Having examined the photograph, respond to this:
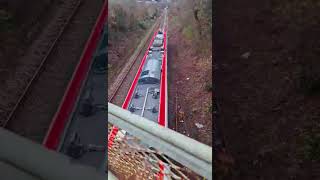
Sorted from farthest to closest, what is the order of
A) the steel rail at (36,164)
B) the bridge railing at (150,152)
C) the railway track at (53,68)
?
the railway track at (53,68) < the bridge railing at (150,152) < the steel rail at (36,164)

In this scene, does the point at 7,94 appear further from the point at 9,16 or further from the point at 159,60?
the point at 159,60

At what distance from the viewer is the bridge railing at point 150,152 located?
158 cm

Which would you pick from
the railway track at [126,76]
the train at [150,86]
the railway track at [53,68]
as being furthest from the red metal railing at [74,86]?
the train at [150,86]

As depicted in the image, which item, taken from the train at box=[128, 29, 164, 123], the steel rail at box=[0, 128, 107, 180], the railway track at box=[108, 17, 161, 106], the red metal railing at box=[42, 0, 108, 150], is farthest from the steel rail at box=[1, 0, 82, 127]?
the steel rail at box=[0, 128, 107, 180]

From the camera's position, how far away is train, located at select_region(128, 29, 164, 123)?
1.61 metres

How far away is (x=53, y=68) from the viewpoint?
6.60 ft

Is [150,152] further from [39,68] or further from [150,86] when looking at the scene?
[39,68]

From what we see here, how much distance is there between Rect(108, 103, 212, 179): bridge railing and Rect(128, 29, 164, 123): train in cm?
4

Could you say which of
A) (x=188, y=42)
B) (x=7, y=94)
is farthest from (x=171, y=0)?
(x=7, y=94)

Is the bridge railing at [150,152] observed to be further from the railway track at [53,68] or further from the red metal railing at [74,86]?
the railway track at [53,68]

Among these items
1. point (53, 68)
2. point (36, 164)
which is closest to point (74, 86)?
point (53, 68)

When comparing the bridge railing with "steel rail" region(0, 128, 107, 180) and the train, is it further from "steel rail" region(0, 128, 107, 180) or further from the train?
"steel rail" region(0, 128, 107, 180)

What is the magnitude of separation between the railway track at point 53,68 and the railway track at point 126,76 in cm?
33
